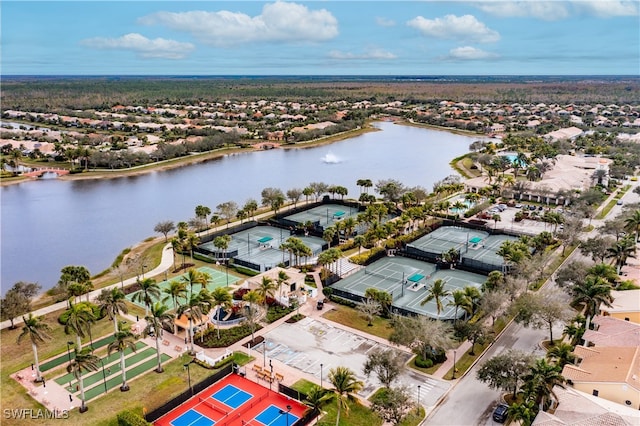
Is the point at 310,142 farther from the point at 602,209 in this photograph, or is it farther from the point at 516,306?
the point at 516,306

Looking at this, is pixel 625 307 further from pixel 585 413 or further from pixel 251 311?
pixel 251 311

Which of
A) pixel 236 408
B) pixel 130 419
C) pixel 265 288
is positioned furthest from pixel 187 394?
pixel 265 288

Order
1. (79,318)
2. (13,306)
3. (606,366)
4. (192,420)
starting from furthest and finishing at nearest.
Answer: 1. (13,306)
2. (79,318)
3. (606,366)
4. (192,420)

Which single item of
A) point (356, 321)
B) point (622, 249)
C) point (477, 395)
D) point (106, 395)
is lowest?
point (106, 395)

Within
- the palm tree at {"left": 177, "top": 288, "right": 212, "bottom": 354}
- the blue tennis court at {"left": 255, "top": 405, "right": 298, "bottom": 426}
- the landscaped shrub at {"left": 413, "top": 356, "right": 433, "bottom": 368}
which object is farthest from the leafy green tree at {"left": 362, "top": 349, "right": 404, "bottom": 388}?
the palm tree at {"left": 177, "top": 288, "right": 212, "bottom": 354}

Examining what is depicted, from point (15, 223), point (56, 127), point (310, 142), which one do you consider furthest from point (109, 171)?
point (56, 127)

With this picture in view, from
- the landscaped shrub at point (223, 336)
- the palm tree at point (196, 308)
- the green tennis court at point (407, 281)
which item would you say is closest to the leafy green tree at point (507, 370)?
the green tennis court at point (407, 281)
